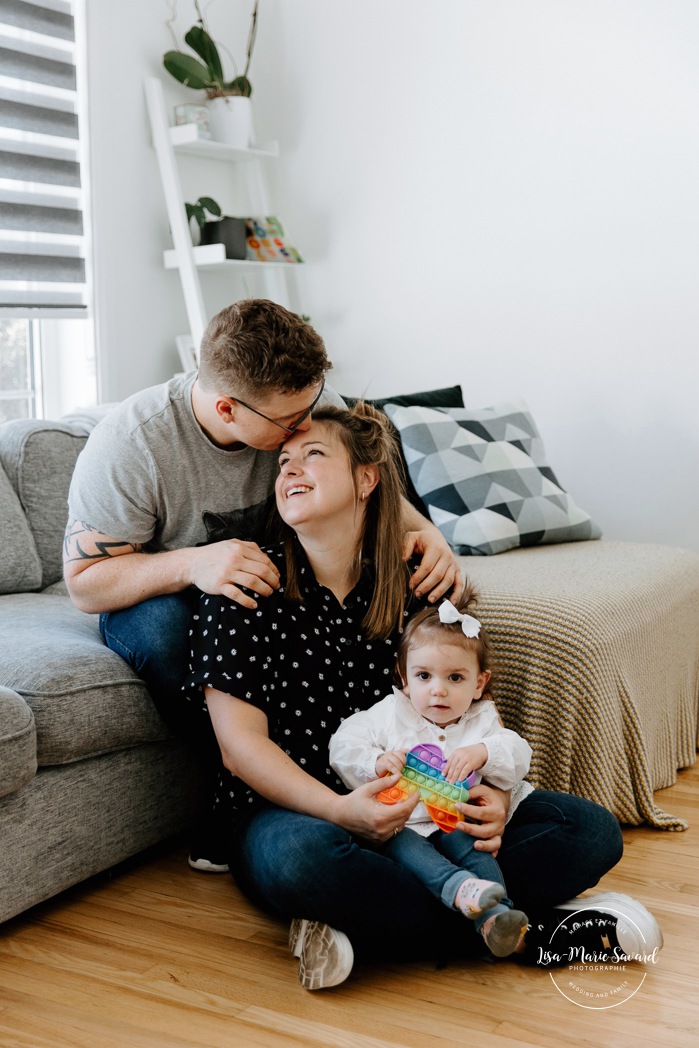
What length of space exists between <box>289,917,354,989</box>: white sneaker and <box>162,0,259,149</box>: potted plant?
2525 millimetres

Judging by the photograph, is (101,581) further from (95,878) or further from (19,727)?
(95,878)

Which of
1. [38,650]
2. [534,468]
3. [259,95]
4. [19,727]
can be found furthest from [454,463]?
[259,95]

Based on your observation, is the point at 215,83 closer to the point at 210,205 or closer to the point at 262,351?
the point at 210,205

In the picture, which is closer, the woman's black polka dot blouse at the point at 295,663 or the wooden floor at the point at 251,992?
the wooden floor at the point at 251,992

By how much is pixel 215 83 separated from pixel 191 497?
1.90 m

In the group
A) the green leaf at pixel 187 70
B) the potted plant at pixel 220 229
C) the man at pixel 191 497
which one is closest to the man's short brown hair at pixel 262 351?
the man at pixel 191 497

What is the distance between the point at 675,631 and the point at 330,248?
1883 mm

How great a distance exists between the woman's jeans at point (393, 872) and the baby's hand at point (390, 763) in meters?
0.10

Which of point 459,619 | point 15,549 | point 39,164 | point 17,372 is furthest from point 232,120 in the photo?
point 459,619

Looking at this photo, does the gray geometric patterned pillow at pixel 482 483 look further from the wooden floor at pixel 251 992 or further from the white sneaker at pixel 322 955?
the white sneaker at pixel 322 955

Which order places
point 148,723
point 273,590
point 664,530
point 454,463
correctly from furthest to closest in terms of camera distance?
point 664,530
point 454,463
point 148,723
point 273,590

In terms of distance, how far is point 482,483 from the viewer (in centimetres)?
255

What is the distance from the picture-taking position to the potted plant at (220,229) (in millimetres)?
3215

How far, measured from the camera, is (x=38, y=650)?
5.67 ft
